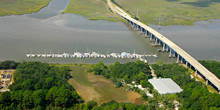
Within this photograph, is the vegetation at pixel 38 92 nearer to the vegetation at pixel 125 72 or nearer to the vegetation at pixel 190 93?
the vegetation at pixel 125 72

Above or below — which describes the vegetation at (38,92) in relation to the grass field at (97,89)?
above

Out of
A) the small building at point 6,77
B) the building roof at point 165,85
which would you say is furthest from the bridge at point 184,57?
the small building at point 6,77

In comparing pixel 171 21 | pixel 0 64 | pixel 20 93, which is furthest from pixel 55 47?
pixel 171 21

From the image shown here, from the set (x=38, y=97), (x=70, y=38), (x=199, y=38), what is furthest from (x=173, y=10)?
(x=38, y=97)

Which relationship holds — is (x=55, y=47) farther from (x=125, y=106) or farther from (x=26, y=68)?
(x=125, y=106)

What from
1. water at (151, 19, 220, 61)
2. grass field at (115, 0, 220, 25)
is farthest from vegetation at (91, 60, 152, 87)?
grass field at (115, 0, 220, 25)

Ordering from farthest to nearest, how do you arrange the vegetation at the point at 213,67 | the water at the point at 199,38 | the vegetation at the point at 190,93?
1. the water at the point at 199,38
2. the vegetation at the point at 213,67
3. the vegetation at the point at 190,93

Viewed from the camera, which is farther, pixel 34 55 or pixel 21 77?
pixel 34 55
